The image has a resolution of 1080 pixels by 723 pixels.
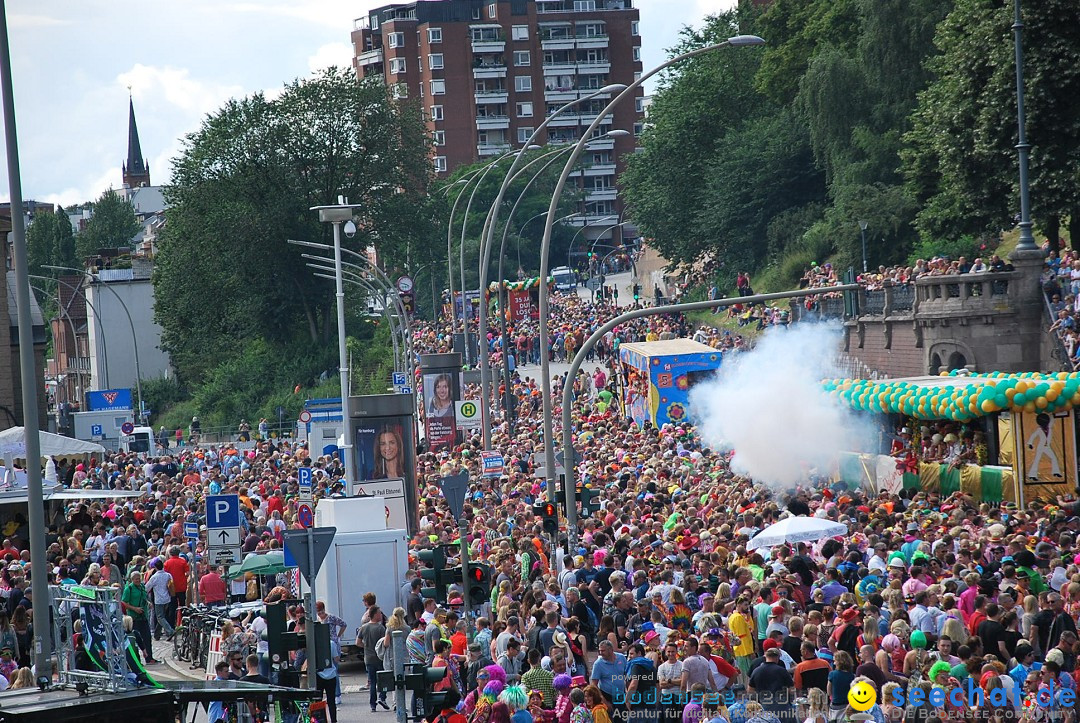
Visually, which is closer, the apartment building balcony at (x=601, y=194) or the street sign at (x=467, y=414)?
the street sign at (x=467, y=414)

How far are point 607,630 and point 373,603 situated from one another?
13.0ft

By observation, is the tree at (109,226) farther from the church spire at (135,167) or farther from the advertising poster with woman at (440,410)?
the advertising poster with woman at (440,410)

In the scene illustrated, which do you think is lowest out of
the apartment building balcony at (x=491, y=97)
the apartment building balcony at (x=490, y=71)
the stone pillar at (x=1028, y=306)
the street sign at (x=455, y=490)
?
the street sign at (x=455, y=490)

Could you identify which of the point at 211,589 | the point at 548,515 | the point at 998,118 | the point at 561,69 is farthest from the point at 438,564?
the point at 561,69

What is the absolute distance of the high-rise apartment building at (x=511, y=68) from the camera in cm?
13150

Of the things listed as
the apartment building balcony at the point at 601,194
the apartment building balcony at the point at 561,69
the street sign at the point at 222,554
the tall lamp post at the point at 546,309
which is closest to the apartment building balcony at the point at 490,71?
the apartment building balcony at the point at 561,69

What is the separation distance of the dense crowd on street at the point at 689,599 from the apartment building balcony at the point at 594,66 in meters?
110

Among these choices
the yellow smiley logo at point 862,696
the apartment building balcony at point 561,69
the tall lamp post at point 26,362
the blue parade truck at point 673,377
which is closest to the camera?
the yellow smiley logo at point 862,696

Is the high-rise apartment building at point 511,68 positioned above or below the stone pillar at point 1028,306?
above

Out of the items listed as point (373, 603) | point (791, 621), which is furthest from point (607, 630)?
point (373, 603)

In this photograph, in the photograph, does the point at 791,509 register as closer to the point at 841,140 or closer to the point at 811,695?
the point at 811,695

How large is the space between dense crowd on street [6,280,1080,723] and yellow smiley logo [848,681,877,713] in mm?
65

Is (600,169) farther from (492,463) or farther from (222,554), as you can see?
(222,554)

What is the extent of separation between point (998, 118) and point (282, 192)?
4360cm
